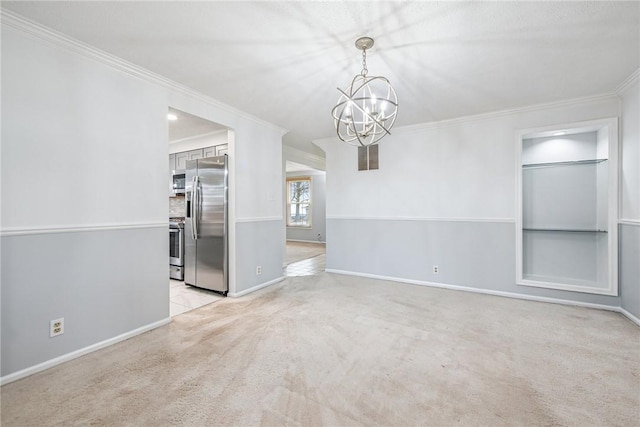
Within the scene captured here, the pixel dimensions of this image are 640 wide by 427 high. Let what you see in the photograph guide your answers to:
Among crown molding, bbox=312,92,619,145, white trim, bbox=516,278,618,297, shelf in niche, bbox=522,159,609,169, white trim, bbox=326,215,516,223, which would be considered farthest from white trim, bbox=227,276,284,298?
shelf in niche, bbox=522,159,609,169

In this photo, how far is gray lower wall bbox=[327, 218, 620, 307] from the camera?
3.77 meters

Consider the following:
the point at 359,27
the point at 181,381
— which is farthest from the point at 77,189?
the point at 359,27

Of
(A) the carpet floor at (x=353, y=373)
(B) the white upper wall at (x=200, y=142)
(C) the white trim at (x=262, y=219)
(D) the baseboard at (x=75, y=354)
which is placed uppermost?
(B) the white upper wall at (x=200, y=142)

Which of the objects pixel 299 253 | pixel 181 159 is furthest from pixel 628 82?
pixel 299 253

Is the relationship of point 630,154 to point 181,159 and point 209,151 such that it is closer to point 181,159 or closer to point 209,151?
point 209,151

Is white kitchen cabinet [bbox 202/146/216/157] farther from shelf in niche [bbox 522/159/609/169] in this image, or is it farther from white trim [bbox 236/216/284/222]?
shelf in niche [bbox 522/159/609/169]

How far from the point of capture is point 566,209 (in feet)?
12.3

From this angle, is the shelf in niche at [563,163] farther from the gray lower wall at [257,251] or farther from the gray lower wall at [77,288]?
the gray lower wall at [77,288]

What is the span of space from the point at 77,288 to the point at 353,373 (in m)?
2.25

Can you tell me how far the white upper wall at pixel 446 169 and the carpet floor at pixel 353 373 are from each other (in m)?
1.57

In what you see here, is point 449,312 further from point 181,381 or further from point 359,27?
point 359,27

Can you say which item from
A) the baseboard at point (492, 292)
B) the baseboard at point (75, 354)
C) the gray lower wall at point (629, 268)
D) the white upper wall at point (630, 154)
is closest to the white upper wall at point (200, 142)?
the baseboard at point (75, 354)

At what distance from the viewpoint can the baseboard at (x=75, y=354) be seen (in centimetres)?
191

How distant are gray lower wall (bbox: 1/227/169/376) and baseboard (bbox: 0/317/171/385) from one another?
0.08 feet
